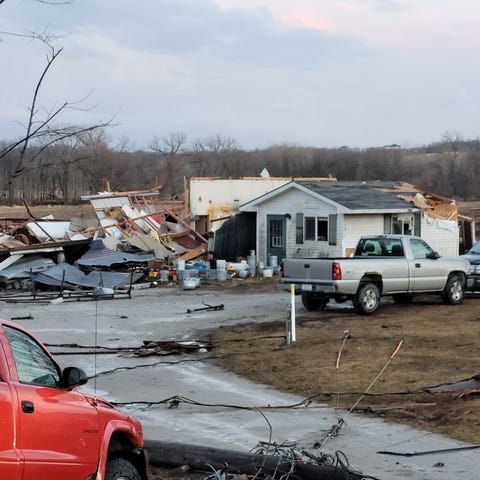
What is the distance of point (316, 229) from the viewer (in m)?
33.4

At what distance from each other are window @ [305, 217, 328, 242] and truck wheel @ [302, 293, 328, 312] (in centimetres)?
1162

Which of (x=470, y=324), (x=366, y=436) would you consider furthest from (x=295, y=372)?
(x=470, y=324)

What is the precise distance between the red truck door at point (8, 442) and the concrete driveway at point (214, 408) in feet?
13.4

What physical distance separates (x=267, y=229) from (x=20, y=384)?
30.5 m

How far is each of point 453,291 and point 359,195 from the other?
1256 cm

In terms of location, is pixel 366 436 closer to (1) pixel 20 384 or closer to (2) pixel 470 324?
(1) pixel 20 384

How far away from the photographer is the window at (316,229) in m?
33.1

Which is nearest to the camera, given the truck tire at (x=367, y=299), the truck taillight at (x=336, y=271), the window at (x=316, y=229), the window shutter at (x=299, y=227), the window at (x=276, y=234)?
the truck taillight at (x=336, y=271)

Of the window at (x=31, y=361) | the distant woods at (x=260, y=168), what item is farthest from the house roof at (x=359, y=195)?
the distant woods at (x=260, y=168)

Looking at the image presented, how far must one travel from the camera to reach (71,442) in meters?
5.51

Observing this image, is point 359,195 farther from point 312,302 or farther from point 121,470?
point 121,470

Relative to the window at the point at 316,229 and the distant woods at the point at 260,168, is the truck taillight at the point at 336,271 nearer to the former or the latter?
the window at the point at 316,229

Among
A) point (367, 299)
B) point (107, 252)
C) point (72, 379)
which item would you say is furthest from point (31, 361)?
point (107, 252)

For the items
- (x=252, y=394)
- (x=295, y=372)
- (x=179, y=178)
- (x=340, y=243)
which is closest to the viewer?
(x=252, y=394)
